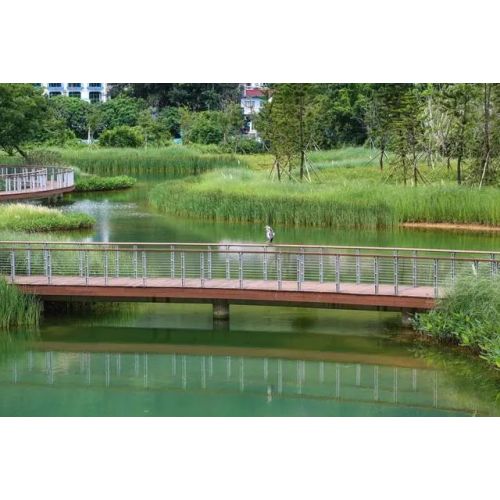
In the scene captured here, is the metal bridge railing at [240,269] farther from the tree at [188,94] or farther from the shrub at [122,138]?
the tree at [188,94]

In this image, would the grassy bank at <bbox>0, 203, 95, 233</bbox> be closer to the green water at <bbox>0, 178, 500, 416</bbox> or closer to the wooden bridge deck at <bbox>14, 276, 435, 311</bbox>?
the green water at <bbox>0, 178, 500, 416</bbox>

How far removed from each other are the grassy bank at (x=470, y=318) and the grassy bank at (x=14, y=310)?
247 inches

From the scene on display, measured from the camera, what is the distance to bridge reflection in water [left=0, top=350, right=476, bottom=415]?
1435cm

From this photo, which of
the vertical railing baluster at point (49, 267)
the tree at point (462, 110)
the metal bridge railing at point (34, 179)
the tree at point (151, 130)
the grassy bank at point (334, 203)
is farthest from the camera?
the tree at point (151, 130)

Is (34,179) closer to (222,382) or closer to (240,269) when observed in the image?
(240,269)

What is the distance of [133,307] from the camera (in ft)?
65.9

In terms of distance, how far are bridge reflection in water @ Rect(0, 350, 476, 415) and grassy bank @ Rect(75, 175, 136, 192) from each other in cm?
2750

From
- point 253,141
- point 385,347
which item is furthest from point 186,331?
point 253,141

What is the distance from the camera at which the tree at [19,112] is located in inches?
1661

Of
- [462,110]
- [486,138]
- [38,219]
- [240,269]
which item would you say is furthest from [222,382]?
[462,110]

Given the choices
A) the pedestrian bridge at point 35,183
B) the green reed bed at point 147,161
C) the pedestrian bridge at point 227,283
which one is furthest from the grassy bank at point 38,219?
the green reed bed at point 147,161

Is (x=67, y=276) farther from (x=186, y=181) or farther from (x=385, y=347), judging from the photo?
(x=186, y=181)

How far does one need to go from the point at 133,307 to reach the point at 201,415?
21.1 ft

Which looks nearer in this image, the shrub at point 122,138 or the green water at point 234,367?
the green water at point 234,367
